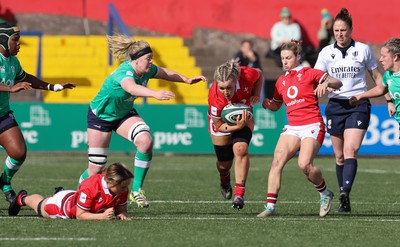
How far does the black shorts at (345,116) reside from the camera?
1226cm

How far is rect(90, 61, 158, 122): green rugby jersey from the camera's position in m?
11.6

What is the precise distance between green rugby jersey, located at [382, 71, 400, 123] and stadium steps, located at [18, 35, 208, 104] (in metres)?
A: 13.3

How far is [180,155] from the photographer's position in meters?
22.7

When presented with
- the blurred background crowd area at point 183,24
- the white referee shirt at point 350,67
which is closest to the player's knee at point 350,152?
the white referee shirt at point 350,67

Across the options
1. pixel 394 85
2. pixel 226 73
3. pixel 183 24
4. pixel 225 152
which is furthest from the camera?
pixel 183 24

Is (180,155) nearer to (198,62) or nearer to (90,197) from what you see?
(198,62)

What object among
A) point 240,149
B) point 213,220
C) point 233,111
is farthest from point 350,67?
point 213,220

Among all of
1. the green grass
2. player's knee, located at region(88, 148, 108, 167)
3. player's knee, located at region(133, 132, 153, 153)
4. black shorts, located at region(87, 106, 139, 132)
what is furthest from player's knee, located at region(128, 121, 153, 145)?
the green grass

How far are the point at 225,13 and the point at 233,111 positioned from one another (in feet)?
53.1

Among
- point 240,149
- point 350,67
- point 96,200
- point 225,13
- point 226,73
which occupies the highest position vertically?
point 350,67

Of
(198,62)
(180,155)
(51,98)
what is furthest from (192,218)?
(198,62)

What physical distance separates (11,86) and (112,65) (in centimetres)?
1485

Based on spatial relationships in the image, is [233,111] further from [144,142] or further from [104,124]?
[104,124]

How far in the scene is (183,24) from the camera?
28.2 meters
